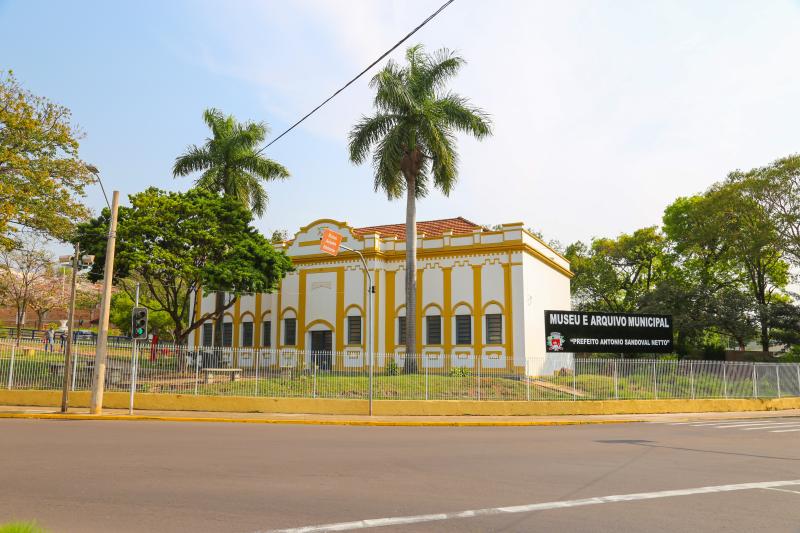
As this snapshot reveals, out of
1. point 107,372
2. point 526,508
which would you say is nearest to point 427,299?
→ point 107,372

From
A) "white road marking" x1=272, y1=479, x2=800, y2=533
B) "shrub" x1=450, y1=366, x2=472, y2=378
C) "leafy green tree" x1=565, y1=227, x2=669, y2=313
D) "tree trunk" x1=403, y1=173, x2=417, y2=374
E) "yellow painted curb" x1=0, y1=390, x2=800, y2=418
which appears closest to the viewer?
"white road marking" x1=272, y1=479, x2=800, y2=533

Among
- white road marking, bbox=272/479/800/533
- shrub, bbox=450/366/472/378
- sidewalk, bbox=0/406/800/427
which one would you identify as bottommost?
sidewalk, bbox=0/406/800/427

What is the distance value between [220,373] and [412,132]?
45.3 feet

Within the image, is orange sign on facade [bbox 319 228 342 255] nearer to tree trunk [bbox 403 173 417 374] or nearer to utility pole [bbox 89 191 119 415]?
tree trunk [bbox 403 173 417 374]

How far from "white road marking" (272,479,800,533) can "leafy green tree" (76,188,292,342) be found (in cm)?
2219

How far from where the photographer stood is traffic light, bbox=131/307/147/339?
65.6ft

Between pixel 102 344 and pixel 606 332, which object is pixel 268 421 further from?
pixel 606 332

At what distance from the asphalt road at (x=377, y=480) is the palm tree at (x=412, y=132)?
15311 millimetres

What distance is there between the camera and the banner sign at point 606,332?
2786 cm

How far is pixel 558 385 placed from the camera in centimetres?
2433

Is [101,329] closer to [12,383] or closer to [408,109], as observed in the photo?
[12,383]

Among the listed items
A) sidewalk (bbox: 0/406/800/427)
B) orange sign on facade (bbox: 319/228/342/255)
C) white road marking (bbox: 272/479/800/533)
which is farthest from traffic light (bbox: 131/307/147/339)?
white road marking (bbox: 272/479/800/533)

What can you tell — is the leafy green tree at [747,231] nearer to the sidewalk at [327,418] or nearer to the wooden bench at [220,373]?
the sidewalk at [327,418]

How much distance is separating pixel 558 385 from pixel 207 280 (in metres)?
16.0
